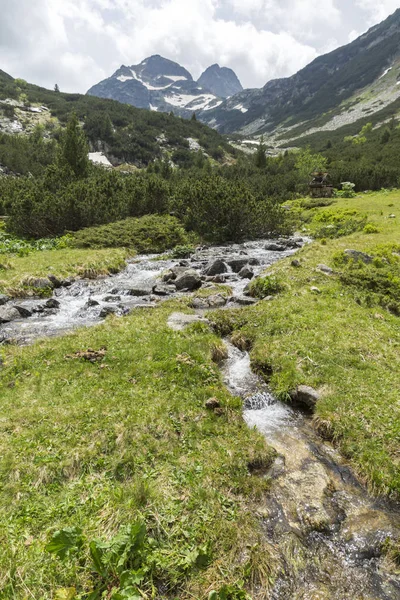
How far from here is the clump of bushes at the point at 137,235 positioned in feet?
104

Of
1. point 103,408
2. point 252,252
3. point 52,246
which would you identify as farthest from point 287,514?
point 52,246

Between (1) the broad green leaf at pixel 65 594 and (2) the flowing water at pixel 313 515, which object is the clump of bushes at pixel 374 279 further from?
(1) the broad green leaf at pixel 65 594

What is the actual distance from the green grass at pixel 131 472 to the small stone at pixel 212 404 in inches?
8.5

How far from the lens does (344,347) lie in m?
11.2

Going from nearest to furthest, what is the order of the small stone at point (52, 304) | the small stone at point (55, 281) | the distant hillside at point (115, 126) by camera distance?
the small stone at point (52, 304)
the small stone at point (55, 281)
the distant hillside at point (115, 126)

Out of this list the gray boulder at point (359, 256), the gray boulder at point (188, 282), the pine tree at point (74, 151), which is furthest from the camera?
the pine tree at point (74, 151)

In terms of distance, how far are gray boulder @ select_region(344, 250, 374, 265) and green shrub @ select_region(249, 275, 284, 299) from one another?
6.38 meters

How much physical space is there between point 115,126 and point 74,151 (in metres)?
89.4

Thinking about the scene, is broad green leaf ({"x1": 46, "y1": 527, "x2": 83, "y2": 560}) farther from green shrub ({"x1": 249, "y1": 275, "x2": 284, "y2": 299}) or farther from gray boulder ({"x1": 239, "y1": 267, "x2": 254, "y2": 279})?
gray boulder ({"x1": 239, "y1": 267, "x2": 254, "y2": 279})

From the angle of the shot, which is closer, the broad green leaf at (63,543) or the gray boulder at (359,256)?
the broad green leaf at (63,543)

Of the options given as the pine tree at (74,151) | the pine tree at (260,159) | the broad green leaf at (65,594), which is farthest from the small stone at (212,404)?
the pine tree at (260,159)

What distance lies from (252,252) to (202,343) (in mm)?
22208

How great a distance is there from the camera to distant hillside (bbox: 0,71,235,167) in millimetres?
116062

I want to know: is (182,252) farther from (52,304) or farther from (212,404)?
(212,404)
